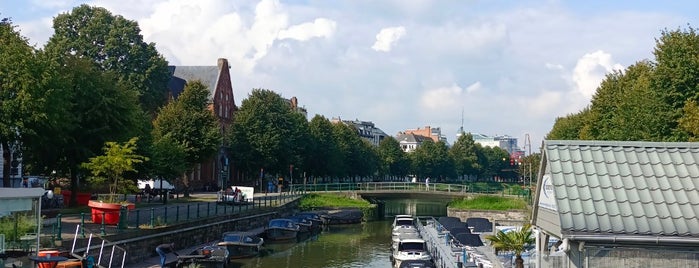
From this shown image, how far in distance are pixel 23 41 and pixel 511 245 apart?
26876mm

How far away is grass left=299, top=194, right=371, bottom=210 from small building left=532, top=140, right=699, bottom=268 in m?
69.1

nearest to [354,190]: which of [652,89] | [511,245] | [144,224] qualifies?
[652,89]

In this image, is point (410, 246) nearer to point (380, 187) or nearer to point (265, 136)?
point (265, 136)

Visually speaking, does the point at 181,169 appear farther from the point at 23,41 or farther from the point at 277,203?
the point at 23,41

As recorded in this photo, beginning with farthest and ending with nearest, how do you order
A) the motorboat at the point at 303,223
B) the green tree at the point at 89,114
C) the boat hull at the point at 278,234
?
the motorboat at the point at 303,223 < the boat hull at the point at 278,234 < the green tree at the point at 89,114

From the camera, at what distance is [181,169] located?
57719 millimetres

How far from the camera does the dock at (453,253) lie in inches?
1230

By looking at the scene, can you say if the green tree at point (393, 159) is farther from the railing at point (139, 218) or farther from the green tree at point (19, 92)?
the green tree at point (19, 92)

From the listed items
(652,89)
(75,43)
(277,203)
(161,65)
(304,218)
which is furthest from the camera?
(161,65)

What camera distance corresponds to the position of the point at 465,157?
17425 cm

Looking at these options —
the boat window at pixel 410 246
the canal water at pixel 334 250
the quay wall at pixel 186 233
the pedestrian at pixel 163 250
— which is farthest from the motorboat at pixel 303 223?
the pedestrian at pixel 163 250

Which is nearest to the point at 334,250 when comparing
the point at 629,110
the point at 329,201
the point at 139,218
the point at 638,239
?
A: the point at 139,218

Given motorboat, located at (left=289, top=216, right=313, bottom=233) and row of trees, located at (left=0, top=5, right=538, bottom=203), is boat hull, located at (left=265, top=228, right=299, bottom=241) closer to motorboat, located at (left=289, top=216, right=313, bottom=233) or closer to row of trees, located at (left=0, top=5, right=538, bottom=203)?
motorboat, located at (left=289, top=216, right=313, bottom=233)

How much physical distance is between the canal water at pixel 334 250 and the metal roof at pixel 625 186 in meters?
29.3
